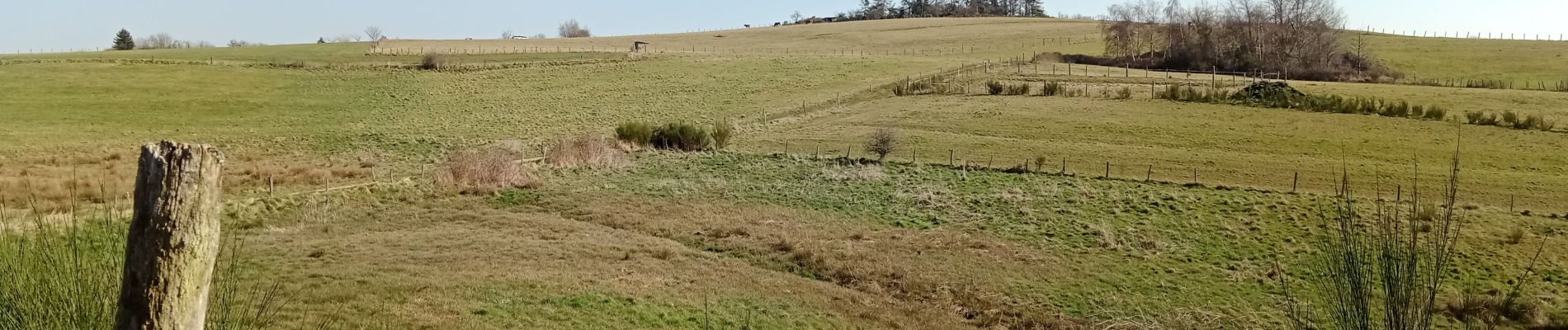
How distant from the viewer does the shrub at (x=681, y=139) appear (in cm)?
4550

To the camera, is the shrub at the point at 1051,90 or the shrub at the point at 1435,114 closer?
the shrub at the point at 1435,114

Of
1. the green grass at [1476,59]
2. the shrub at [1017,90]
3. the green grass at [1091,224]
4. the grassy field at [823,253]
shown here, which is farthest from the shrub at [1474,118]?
the shrub at [1017,90]

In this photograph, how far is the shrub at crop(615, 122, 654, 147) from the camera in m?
46.0

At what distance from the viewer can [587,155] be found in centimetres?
4000

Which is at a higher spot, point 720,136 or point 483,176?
point 720,136

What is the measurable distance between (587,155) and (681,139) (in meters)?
6.69

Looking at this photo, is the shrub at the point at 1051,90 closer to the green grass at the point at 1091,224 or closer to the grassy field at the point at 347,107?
the grassy field at the point at 347,107

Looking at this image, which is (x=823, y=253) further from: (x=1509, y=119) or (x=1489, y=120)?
(x=1509, y=119)

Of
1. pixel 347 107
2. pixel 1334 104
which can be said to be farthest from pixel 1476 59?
pixel 347 107

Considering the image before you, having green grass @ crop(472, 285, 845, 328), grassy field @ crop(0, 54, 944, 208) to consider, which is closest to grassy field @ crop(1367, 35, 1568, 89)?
grassy field @ crop(0, 54, 944, 208)

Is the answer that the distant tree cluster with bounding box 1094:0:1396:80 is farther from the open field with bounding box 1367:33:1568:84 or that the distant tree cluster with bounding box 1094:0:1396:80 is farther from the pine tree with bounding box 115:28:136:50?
the pine tree with bounding box 115:28:136:50

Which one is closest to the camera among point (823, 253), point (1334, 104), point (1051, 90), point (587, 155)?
point (823, 253)

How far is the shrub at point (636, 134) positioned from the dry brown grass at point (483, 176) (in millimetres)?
10538

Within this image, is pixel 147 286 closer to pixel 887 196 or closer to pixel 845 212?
pixel 845 212
